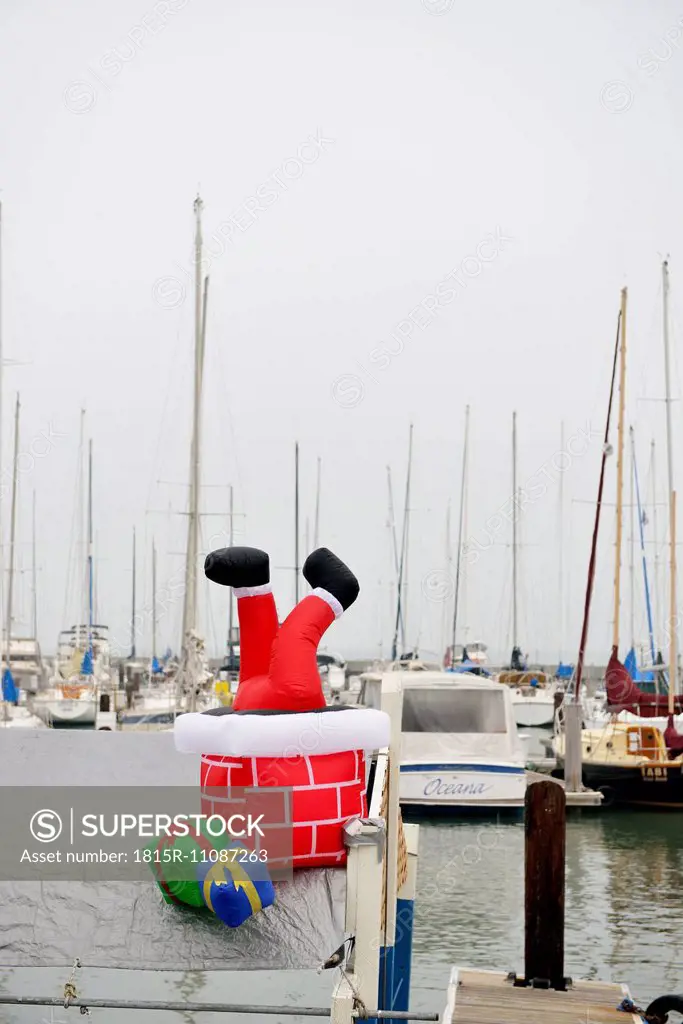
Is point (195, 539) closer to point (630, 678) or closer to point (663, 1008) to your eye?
point (630, 678)

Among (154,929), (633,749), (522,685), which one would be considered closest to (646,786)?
(633,749)

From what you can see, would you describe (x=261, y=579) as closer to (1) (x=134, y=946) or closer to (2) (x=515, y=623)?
(1) (x=134, y=946)

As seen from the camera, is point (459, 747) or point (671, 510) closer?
point (459, 747)

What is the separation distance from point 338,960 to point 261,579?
2635 millimetres

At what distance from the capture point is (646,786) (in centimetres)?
2352

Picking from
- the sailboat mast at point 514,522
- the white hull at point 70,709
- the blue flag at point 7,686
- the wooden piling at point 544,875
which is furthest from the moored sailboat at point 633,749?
the sailboat mast at point 514,522

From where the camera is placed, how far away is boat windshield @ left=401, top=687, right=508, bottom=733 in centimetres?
2180

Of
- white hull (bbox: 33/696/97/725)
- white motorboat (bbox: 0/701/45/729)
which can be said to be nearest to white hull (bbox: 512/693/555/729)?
white hull (bbox: 33/696/97/725)

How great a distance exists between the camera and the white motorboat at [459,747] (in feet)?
68.2

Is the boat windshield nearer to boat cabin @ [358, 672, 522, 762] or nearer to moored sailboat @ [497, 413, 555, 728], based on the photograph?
boat cabin @ [358, 672, 522, 762]

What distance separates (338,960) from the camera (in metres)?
6.07

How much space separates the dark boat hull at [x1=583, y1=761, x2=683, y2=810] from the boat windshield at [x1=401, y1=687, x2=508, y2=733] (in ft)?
→ 10.7

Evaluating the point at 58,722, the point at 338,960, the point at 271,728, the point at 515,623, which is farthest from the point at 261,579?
the point at 515,623

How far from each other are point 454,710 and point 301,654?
47.4 feet
